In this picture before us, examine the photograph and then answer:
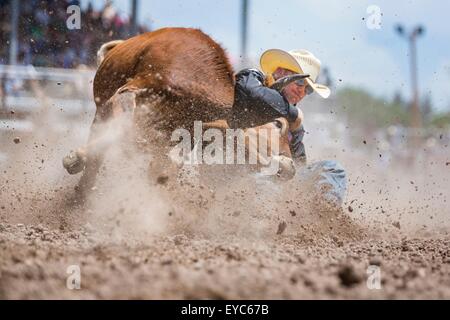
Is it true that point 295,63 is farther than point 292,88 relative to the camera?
No

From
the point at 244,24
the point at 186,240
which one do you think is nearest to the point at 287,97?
the point at 186,240

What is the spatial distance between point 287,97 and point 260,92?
2.86 feet

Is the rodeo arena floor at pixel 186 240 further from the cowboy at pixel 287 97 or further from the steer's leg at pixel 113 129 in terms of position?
the cowboy at pixel 287 97

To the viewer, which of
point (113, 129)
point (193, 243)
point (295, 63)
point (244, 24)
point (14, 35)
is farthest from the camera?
point (244, 24)

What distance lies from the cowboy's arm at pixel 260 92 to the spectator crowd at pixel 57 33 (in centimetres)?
414

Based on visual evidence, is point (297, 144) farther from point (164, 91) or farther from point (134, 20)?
point (134, 20)

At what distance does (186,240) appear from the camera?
14.5ft

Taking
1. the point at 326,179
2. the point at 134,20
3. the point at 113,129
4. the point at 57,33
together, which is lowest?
the point at 326,179

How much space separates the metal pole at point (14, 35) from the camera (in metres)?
9.12

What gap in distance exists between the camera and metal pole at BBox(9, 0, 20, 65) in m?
9.12

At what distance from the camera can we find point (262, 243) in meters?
4.64

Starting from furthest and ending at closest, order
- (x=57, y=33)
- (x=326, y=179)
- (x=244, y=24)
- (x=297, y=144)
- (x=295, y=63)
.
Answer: (x=244, y=24)
(x=57, y=33)
(x=297, y=144)
(x=326, y=179)
(x=295, y=63)

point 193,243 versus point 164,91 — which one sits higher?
point 164,91
